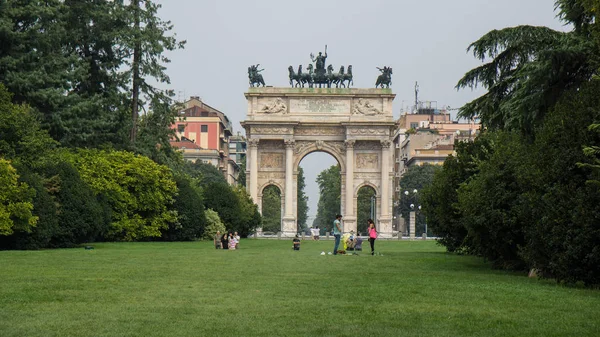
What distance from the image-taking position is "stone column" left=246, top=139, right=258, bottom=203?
8862 centimetres

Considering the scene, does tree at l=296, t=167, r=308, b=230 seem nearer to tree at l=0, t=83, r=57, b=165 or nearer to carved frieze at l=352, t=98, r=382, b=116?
carved frieze at l=352, t=98, r=382, b=116

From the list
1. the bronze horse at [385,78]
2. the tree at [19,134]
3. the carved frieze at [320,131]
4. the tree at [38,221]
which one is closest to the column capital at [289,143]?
the carved frieze at [320,131]

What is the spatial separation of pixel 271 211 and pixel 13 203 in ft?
336

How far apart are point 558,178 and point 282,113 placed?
71.1 meters

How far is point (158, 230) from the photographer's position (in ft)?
168

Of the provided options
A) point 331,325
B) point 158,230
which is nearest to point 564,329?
point 331,325

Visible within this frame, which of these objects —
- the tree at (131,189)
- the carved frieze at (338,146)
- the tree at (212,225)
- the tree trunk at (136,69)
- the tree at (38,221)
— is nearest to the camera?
the tree at (38,221)

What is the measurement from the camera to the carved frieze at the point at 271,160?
89.7 metres

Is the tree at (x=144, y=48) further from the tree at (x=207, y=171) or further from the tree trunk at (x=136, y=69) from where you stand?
the tree at (x=207, y=171)

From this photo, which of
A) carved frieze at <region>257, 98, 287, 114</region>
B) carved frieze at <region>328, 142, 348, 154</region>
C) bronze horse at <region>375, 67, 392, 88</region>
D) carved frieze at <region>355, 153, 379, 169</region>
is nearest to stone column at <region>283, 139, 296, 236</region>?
carved frieze at <region>257, 98, 287, 114</region>

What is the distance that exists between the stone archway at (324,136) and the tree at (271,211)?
3838 cm

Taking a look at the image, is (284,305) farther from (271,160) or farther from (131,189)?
(271,160)

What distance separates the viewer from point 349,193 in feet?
291

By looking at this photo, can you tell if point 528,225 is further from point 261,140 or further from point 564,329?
point 261,140
